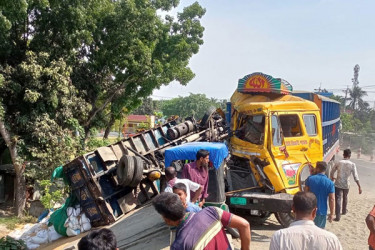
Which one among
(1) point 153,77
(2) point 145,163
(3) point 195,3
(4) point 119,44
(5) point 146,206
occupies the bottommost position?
(5) point 146,206

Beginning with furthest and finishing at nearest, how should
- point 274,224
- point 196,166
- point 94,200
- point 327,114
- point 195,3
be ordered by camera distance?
point 195,3
point 327,114
point 274,224
point 94,200
point 196,166

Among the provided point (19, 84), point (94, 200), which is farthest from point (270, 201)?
point (19, 84)

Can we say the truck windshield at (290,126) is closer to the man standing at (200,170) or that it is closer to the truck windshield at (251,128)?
the truck windshield at (251,128)

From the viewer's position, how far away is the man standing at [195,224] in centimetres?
227

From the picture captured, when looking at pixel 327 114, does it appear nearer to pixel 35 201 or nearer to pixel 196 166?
pixel 196 166

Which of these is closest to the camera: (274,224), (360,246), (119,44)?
(360,246)

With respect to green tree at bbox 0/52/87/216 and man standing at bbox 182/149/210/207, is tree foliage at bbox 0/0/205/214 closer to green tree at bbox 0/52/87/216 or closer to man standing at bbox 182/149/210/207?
green tree at bbox 0/52/87/216

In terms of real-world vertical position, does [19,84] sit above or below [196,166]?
above

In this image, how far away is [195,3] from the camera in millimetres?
17125

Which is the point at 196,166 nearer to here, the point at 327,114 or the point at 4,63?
the point at 327,114

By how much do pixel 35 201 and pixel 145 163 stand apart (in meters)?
6.33

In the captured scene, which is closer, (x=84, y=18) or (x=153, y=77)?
(x=84, y=18)

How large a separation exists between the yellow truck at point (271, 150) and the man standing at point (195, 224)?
3926 millimetres

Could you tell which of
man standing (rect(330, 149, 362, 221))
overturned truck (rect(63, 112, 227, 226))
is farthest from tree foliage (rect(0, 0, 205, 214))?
man standing (rect(330, 149, 362, 221))
